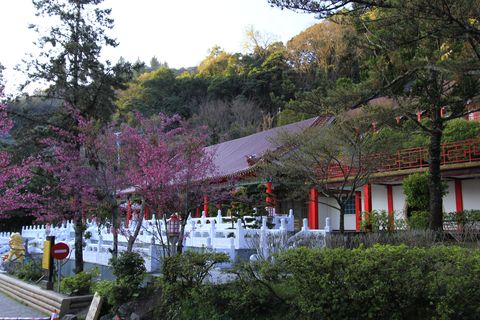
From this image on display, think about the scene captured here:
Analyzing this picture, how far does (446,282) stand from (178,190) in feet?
21.8

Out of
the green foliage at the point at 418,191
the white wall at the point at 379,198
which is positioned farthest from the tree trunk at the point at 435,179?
the white wall at the point at 379,198

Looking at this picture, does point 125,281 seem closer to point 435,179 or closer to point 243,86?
point 435,179

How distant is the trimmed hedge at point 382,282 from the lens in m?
5.29

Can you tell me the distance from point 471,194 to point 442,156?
2198 millimetres

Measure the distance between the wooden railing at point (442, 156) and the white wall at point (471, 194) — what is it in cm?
173

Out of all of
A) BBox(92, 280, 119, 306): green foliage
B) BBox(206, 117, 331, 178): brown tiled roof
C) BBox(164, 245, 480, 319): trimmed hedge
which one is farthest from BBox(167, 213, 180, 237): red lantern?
BBox(206, 117, 331, 178): brown tiled roof

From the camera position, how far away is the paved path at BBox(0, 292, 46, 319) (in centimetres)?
1144

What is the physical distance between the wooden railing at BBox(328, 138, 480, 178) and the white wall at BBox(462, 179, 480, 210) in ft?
5.66

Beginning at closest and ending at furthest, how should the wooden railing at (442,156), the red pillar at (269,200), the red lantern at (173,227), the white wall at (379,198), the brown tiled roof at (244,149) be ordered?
1. the red lantern at (173,227)
2. the wooden railing at (442,156)
3. the red pillar at (269,200)
4. the white wall at (379,198)
5. the brown tiled roof at (244,149)

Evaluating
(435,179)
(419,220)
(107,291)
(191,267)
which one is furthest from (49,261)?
(419,220)

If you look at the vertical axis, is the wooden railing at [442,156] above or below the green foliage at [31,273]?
above

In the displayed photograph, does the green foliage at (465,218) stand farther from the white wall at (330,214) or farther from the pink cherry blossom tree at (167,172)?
the pink cherry blossom tree at (167,172)

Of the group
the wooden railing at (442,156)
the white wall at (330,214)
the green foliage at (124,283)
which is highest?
the wooden railing at (442,156)

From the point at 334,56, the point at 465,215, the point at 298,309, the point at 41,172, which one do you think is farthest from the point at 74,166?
the point at 334,56
